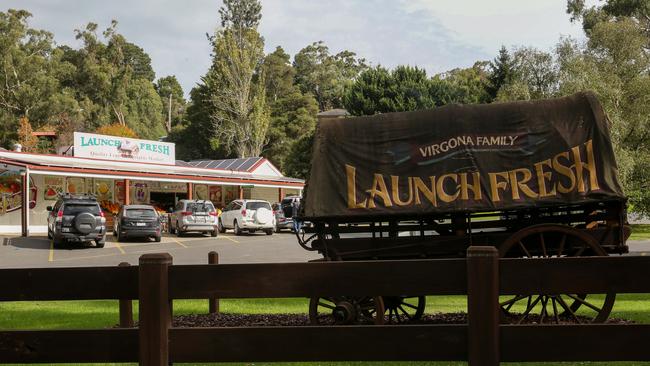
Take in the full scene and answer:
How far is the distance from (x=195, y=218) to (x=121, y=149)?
10.2 metres

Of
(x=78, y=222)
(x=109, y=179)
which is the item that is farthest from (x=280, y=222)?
(x=78, y=222)

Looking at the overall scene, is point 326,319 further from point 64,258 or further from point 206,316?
point 64,258

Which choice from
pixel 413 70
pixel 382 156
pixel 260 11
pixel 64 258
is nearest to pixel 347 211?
A: pixel 382 156

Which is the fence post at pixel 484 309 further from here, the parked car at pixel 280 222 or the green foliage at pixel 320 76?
the green foliage at pixel 320 76

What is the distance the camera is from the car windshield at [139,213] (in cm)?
2894

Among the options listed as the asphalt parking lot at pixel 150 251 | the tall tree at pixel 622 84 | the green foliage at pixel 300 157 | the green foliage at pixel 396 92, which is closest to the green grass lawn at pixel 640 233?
the tall tree at pixel 622 84

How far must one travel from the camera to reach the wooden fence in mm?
3527

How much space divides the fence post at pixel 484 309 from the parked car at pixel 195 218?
2976 centimetres

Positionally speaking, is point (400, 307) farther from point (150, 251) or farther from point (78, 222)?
point (78, 222)

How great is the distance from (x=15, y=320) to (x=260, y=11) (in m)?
66.6

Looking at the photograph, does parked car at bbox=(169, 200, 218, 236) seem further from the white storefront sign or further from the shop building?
the white storefront sign

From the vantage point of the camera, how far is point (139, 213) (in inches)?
1148

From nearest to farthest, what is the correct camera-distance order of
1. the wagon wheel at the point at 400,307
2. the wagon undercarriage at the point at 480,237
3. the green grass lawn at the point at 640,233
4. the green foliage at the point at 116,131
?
the wagon undercarriage at the point at 480,237 → the wagon wheel at the point at 400,307 → the green grass lawn at the point at 640,233 → the green foliage at the point at 116,131

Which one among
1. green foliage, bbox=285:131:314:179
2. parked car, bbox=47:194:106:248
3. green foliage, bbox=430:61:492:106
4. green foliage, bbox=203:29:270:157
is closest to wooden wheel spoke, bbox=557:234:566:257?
parked car, bbox=47:194:106:248
